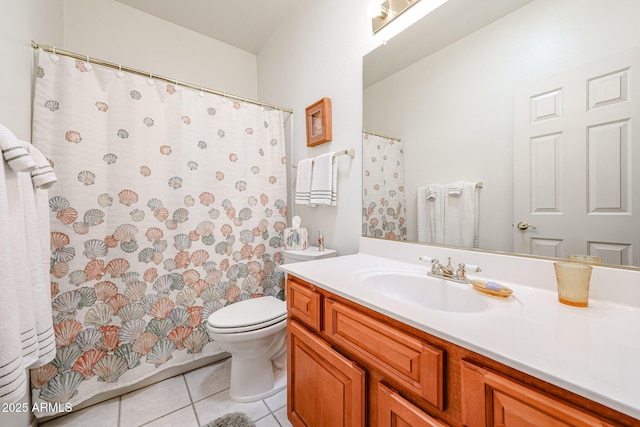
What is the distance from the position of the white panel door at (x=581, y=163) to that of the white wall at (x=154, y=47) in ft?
8.03

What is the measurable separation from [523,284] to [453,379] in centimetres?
51

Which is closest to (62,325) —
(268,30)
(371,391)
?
(371,391)

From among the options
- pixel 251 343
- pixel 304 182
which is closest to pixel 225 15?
pixel 304 182

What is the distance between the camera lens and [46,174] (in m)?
0.80

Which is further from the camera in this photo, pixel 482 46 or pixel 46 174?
pixel 482 46

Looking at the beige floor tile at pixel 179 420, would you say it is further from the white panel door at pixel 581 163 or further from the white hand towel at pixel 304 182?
the white panel door at pixel 581 163

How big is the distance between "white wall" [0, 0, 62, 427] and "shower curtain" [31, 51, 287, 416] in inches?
3.5

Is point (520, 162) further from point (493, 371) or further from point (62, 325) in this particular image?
point (62, 325)

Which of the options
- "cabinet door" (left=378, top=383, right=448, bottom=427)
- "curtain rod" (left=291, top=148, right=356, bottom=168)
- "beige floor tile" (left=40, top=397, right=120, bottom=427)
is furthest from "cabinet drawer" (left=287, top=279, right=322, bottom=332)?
"beige floor tile" (left=40, top=397, right=120, bottom=427)

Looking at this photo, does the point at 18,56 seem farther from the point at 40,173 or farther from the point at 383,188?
the point at 383,188

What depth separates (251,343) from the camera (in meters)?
1.39

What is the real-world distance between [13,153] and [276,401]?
153 cm

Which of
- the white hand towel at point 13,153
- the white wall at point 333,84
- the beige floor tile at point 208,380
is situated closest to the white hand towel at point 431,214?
the white wall at point 333,84

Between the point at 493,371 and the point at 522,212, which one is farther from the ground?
the point at 522,212
